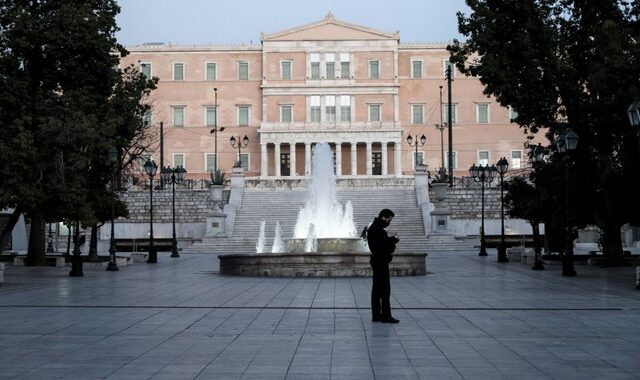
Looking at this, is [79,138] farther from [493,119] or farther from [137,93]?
[493,119]

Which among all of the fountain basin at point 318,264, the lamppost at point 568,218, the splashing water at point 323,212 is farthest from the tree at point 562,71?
the splashing water at point 323,212

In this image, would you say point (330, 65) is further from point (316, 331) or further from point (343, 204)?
point (316, 331)

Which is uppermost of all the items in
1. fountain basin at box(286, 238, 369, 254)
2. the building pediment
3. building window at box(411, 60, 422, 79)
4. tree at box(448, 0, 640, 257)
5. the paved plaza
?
the building pediment

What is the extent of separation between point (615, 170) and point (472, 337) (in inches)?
578

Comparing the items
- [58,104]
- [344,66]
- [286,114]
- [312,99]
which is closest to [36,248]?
[58,104]

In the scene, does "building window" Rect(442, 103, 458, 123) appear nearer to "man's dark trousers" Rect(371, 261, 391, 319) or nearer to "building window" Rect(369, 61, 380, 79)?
"building window" Rect(369, 61, 380, 79)

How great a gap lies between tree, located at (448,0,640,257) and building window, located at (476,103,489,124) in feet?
178

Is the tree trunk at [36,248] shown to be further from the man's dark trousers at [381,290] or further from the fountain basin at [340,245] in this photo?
the man's dark trousers at [381,290]

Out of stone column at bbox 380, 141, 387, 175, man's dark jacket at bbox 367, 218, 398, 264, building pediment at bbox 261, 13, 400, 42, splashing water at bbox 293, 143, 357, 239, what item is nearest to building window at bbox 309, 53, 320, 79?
building pediment at bbox 261, 13, 400, 42

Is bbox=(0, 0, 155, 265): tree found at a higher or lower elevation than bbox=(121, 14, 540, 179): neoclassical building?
lower

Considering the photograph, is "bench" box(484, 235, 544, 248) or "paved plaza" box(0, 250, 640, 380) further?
"bench" box(484, 235, 544, 248)

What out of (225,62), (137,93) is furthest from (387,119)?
(137,93)

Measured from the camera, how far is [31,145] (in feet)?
75.5

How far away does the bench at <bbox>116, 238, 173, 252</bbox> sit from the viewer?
159 feet
